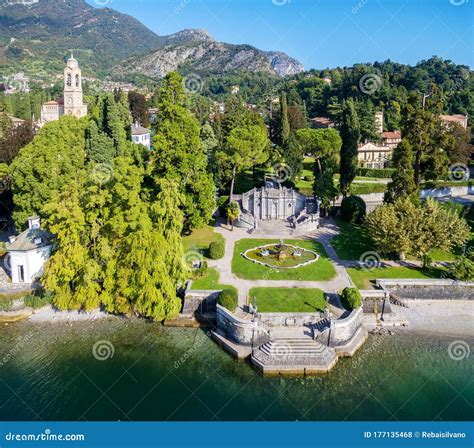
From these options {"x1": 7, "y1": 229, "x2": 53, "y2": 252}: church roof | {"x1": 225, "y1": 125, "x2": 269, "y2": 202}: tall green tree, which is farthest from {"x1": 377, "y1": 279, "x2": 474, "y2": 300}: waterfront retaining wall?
{"x1": 7, "y1": 229, "x2": 53, "y2": 252}: church roof

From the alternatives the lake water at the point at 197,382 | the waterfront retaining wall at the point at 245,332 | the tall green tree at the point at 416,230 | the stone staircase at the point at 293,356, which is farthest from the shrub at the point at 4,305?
the tall green tree at the point at 416,230

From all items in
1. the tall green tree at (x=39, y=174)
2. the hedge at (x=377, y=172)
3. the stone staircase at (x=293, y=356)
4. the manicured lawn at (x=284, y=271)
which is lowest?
the stone staircase at (x=293, y=356)

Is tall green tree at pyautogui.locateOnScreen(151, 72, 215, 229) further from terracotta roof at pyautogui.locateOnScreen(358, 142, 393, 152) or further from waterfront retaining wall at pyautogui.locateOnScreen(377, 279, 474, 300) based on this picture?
terracotta roof at pyautogui.locateOnScreen(358, 142, 393, 152)

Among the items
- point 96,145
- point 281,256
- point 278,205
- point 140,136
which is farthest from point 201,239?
point 140,136

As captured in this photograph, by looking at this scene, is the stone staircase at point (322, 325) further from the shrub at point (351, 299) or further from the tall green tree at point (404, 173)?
the tall green tree at point (404, 173)

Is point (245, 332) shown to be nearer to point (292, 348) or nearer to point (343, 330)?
point (292, 348)
